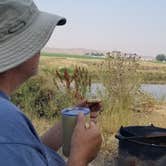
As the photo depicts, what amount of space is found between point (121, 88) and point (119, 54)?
86 cm

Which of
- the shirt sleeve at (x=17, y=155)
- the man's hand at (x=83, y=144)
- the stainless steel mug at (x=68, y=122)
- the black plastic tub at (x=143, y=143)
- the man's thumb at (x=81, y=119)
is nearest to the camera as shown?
the shirt sleeve at (x=17, y=155)

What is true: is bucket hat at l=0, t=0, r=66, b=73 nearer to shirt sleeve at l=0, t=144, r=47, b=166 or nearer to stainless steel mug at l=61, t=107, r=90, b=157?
shirt sleeve at l=0, t=144, r=47, b=166

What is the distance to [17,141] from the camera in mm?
1385

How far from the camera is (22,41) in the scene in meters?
1.55

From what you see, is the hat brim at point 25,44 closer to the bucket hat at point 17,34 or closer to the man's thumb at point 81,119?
the bucket hat at point 17,34

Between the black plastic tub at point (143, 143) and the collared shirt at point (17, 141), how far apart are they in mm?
3313

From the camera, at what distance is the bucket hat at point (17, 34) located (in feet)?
5.01

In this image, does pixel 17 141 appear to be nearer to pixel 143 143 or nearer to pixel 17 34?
pixel 17 34

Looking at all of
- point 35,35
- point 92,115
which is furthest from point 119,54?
point 35,35

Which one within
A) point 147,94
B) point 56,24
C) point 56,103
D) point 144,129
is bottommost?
point 147,94

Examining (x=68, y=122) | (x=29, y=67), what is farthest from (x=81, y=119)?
(x=29, y=67)

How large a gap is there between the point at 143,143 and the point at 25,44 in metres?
3.35

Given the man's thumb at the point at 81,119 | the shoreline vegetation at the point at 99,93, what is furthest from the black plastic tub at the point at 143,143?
the shoreline vegetation at the point at 99,93

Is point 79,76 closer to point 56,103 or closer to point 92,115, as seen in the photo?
point 56,103
